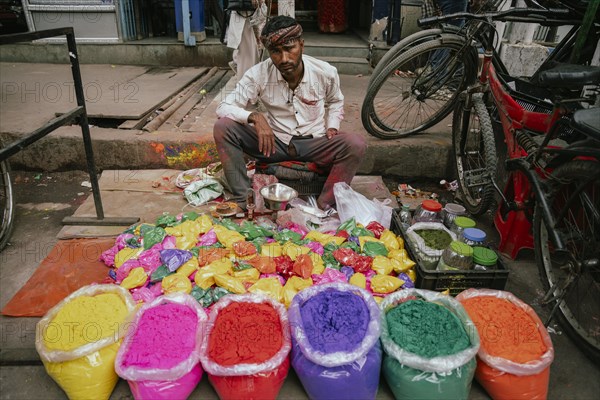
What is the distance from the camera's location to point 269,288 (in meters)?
2.35

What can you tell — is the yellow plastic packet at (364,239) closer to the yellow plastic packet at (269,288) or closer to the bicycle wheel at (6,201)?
the yellow plastic packet at (269,288)

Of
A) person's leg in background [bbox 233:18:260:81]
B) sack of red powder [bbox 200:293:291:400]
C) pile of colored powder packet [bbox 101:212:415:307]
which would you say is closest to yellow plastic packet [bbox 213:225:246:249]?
pile of colored powder packet [bbox 101:212:415:307]

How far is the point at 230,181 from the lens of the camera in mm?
3287

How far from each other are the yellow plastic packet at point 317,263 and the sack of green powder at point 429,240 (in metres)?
→ 0.58

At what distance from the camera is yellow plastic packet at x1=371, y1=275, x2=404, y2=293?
2402mm

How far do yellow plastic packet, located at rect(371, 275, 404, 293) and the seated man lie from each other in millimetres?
986

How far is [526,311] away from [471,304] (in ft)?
0.88

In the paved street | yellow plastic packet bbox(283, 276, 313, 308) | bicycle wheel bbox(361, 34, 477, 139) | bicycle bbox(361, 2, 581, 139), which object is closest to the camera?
the paved street

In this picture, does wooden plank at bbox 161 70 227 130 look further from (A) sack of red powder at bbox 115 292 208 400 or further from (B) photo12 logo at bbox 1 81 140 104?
(A) sack of red powder at bbox 115 292 208 400

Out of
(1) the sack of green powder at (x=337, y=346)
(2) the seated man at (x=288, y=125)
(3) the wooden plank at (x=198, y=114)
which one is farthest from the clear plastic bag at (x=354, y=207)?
(3) the wooden plank at (x=198, y=114)

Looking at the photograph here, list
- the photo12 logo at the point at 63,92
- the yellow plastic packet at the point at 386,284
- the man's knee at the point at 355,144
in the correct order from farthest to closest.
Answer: the photo12 logo at the point at 63,92 → the man's knee at the point at 355,144 → the yellow plastic packet at the point at 386,284

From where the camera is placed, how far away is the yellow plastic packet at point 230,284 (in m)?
2.34

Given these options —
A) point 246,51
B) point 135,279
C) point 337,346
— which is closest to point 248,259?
point 135,279

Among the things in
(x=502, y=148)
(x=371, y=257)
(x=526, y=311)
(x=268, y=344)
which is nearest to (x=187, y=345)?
(x=268, y=344)
